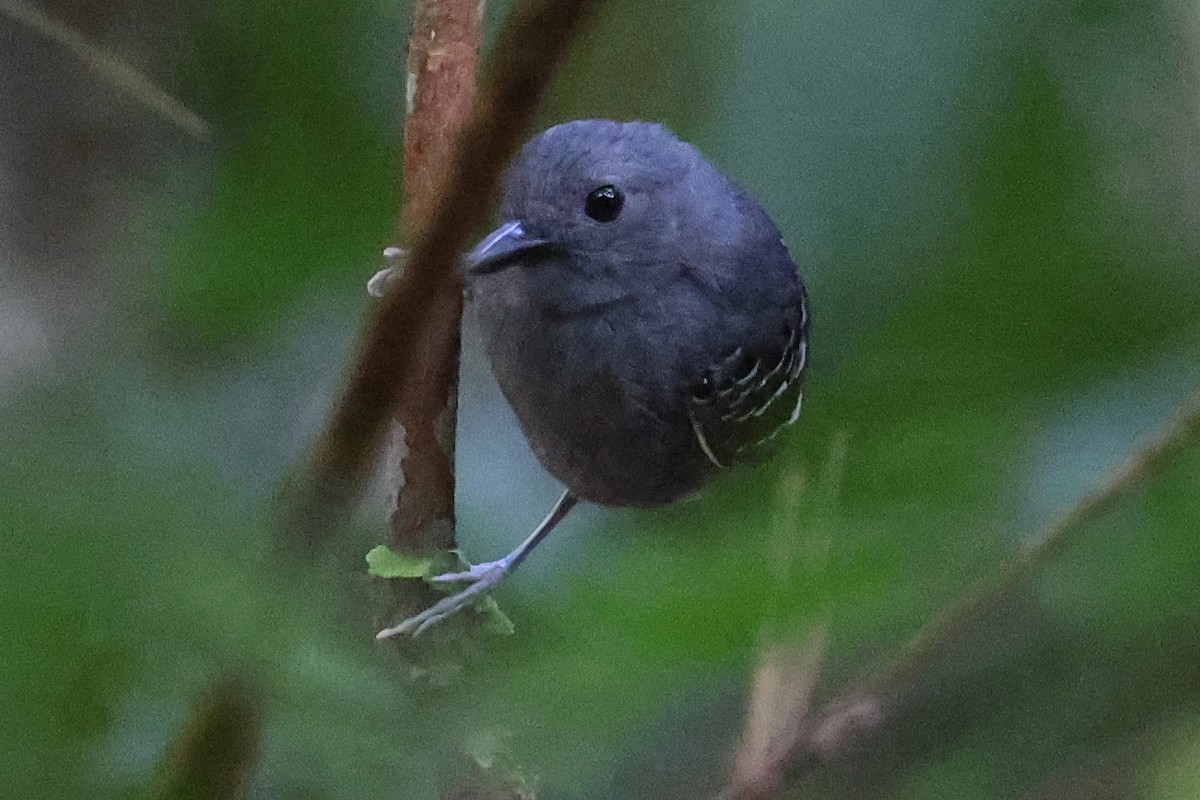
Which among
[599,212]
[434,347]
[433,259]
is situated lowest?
[599,212]

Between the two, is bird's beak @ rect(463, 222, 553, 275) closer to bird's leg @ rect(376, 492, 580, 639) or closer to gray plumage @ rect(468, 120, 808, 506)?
gray plumage @ rect(468, 120, 808, 506)

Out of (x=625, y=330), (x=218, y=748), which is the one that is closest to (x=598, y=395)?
(x=625, y=330)

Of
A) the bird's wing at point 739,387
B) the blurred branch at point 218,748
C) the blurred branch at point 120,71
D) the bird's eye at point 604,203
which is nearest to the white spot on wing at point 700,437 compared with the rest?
the bird's wing at point 739,387

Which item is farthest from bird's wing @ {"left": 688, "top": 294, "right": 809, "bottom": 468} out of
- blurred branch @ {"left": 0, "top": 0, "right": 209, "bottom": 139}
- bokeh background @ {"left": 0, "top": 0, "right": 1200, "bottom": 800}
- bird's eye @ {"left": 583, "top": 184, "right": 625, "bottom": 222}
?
blurred branch @ {"left": 0, "top": 0, "right": 209, "bottom": 139}

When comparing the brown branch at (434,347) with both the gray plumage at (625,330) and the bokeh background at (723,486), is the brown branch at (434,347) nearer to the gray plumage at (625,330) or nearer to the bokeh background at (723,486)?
the bokeh background at (723,486)

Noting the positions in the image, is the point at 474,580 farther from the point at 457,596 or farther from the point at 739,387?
the point at 739,387
